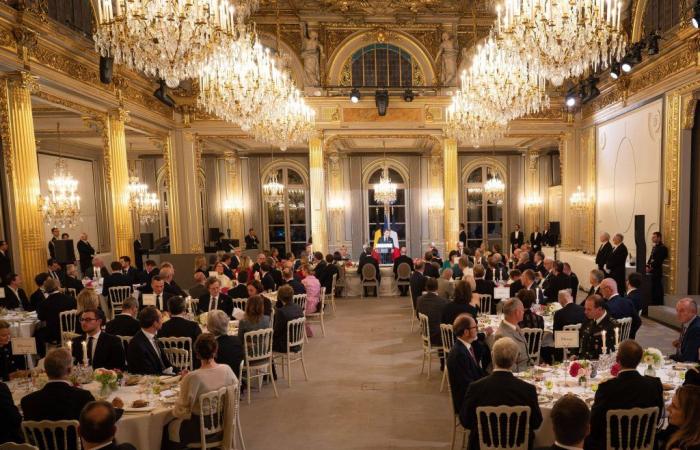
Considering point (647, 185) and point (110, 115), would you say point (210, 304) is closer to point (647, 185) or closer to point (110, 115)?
point (110, 115)

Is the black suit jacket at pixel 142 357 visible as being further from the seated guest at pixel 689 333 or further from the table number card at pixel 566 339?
the seated guest at pixel 689 333

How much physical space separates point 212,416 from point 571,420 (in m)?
2.62

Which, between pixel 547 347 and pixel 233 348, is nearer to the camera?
pixel 233 348

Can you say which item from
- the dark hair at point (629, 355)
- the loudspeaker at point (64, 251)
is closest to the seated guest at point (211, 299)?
the loudspeaker at point (64, 251)

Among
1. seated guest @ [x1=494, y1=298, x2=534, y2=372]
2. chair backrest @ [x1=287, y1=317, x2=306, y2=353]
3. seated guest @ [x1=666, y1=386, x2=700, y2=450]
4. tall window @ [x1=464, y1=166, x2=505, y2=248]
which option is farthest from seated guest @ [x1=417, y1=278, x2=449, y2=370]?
tall window @ [x1=464, y1=166, x2=505, y2=248]

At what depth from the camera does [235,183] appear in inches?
714

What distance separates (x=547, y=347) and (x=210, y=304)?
472 centimetres

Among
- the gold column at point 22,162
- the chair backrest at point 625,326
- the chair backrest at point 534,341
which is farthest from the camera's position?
the gold column at point 22,162

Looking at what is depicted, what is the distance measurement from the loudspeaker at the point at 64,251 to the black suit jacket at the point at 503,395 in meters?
7.50

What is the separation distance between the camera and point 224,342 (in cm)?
466

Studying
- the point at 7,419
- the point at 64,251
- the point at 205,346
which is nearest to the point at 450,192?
the point at 64,251

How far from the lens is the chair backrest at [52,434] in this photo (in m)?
3.00

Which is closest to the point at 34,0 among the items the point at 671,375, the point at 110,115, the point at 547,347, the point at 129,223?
the point at 110,115

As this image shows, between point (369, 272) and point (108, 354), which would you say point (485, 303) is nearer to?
point (369, 272)
